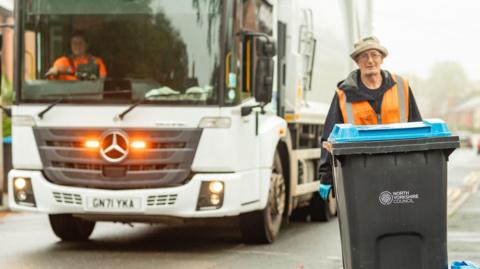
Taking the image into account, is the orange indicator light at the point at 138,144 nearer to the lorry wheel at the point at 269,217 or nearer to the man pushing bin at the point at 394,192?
the lorry wheel at the point at 269,217

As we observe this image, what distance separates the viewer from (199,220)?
984 cm

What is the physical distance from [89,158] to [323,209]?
4.77 metres

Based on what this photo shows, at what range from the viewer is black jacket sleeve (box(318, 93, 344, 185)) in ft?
19.7

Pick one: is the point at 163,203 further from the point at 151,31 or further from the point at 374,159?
the point at 374,159

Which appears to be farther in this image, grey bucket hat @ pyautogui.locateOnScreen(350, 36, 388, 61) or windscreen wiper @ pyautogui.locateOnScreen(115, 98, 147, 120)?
windscreen wiper @ pyautogui.locateOnScreen(115, 98, 147, 120)

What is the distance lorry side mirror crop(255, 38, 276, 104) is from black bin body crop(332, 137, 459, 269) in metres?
4.04

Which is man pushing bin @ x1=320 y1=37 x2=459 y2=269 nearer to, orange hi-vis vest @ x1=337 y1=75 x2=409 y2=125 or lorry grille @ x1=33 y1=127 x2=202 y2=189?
orange hi-vis vest @ x1=337 y1=75 x2=409 y2=125

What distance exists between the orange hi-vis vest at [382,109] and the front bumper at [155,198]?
10.7ft

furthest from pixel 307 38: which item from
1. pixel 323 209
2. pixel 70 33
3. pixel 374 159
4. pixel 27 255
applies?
pixel 374 159

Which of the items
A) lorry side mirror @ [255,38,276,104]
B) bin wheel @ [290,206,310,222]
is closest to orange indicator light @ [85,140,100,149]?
lorry side mirror @ [255,38,276,104]

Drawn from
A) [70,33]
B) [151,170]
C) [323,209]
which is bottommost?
[323,209]

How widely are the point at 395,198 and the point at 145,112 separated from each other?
4.27 m

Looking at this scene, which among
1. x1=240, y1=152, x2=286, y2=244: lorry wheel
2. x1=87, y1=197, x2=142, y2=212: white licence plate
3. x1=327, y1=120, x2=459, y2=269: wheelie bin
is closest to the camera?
x1=327, y1=120, x2=459, y2=269: wheelie bin

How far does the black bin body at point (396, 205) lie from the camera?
538 cm
